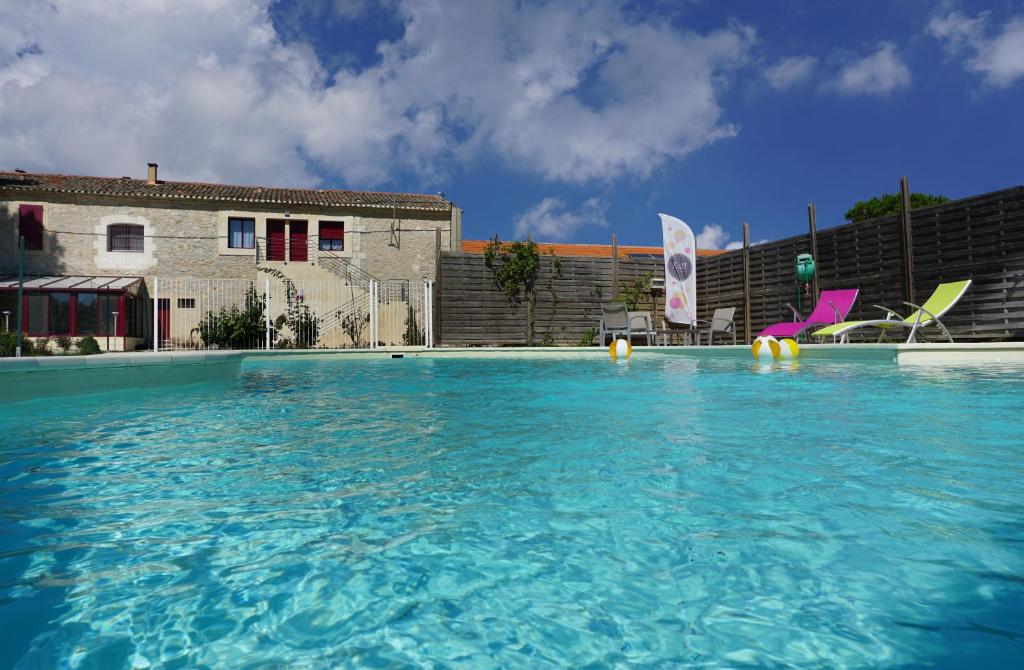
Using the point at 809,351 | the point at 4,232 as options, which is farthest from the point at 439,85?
the point at 4,232

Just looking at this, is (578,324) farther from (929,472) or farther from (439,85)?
(929,472)

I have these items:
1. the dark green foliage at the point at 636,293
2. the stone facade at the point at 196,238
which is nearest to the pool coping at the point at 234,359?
the dark green foliage at the point at 636,293

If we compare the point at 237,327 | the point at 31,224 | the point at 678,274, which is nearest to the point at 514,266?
the point at 678,274

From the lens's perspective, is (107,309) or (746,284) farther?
(107,309)

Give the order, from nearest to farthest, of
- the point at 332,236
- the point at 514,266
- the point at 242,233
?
the point at 514,266 < the point at 242,233 < the point at 332,236

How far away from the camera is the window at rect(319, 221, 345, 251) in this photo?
20.6m

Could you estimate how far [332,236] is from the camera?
2077cm

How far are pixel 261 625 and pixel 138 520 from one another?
90 centimetres

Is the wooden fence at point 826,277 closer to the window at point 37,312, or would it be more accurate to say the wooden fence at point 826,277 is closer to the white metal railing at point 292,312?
the white metal railing at point 292,312

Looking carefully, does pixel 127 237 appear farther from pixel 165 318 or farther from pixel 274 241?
pixel 274 241

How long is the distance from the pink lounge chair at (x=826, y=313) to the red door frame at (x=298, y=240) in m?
15.6

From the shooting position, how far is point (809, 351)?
30.3 feet

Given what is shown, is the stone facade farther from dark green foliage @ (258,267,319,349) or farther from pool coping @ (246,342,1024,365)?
pool coping @ (246,342,1024,365)

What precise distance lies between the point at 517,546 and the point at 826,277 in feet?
43.3
